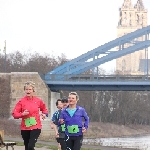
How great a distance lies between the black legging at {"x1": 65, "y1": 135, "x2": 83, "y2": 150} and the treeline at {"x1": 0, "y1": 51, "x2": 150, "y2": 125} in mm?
61512

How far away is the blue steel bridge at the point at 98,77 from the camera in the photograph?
176 feet

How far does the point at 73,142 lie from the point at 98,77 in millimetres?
44278

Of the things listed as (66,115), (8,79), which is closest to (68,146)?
(66,115)

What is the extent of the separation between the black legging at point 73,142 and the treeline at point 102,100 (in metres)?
61.5

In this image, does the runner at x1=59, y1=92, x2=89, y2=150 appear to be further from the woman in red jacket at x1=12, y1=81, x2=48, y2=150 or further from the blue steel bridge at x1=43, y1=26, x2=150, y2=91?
the blue steel bridge at x1=43, y1=26, x2=150, y2=91

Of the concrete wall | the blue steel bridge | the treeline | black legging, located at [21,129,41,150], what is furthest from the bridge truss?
black legging, located at [21,129,41,150]

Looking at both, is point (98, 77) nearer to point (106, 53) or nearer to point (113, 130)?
point (106, 53)

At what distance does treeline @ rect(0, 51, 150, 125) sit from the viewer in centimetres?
7845

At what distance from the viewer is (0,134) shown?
49.4ft

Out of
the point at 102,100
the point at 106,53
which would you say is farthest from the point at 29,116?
the point at 102,100

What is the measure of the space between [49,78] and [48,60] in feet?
79.9

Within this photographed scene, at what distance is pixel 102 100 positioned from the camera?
8400 centimetres

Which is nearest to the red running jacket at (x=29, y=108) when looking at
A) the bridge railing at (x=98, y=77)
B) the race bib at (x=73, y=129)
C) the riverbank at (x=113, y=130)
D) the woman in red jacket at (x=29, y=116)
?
the woman in red jacket at (x=29, y=116)

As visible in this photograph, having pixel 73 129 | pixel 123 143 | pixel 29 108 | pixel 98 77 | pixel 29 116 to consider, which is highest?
pixel 98 77
